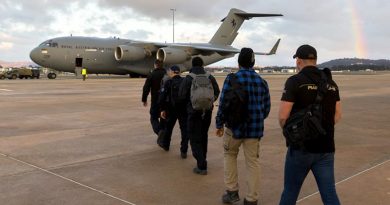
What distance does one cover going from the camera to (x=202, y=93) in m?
5.39

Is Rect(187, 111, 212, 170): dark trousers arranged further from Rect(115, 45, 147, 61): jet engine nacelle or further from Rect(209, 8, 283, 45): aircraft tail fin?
Rect(209, 8, 283, 45): aircraft tail fin

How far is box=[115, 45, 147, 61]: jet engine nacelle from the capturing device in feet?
113

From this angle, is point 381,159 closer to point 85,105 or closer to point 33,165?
point 33,165

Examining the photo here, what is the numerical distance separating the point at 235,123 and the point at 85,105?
10.4m

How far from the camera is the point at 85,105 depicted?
13.8 m

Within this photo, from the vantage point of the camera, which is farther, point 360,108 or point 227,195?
point 360,108

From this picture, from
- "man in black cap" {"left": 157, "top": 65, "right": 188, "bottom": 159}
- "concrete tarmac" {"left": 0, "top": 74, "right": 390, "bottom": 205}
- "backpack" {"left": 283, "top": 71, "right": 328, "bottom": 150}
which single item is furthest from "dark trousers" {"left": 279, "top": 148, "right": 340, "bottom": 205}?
"man in black cap" {"left": 157, "top": 65, "right": 188, "bottom": 159}

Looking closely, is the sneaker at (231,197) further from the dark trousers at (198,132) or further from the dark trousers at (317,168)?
the dark trousers at (198,132)

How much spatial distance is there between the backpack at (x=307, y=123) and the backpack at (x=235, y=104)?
0.85m

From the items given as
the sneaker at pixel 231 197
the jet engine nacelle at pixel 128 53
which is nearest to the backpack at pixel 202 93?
the sneaker at pixel 231 197

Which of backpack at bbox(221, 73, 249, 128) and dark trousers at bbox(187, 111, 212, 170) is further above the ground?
backpack at bbox(221, 73, 249, 128)

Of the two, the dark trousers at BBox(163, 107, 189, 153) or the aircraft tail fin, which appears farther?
the aircraft tail fin

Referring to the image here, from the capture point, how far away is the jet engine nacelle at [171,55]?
116ft

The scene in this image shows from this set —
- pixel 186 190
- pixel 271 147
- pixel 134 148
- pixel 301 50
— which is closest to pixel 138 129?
pixel 134 148
